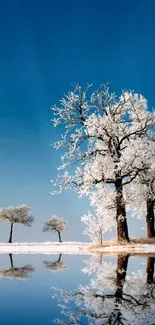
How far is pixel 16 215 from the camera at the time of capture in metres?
73.9

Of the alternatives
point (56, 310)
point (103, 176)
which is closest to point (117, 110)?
point (103, 176)

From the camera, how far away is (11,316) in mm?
4969

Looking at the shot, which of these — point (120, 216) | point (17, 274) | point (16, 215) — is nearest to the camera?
point (17, 274)

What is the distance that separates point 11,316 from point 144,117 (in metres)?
29.7

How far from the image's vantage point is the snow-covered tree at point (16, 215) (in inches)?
2906

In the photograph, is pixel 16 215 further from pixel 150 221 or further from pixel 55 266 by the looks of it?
pixel 55 266

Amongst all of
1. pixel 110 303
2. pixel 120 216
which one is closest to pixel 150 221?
pixel 120 216

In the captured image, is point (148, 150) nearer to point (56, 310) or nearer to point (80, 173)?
point (80, 173)

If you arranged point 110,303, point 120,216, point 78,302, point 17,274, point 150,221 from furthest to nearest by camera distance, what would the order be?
point 150,221, point 120,216, point 17,274, point 78,302, point 110,303

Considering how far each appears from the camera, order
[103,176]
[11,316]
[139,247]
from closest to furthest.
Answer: [11,316]
[139,247]
[103,176]

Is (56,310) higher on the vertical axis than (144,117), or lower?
A: lower

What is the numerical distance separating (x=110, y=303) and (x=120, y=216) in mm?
24014

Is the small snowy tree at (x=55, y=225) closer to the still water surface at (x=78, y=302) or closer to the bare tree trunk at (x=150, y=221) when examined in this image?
the bare tree trunk at (x=150, y=221)

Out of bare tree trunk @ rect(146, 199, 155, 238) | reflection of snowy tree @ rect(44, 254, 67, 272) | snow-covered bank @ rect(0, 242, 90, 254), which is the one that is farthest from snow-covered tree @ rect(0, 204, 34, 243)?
reflection of snowy tree @ rect(44, 254, 67, 272)
